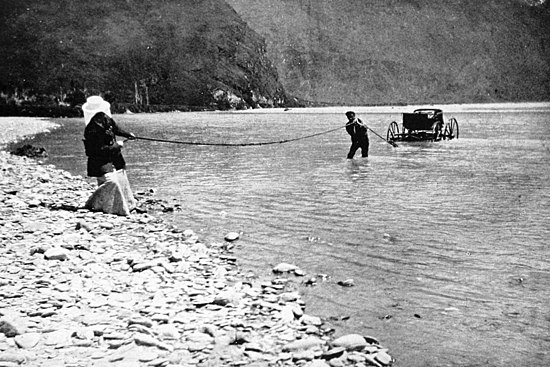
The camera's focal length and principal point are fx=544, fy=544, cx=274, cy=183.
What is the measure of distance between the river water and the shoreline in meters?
0.52

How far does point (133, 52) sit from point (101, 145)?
552 feet

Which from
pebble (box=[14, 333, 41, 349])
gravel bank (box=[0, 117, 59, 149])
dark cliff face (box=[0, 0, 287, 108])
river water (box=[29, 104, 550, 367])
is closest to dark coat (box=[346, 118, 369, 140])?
river water (box=[29, 104, 550, 367])

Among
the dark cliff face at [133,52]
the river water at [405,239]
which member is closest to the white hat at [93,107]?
the river water at [405,239]

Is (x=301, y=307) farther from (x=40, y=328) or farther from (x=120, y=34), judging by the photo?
(x=120, y=34)

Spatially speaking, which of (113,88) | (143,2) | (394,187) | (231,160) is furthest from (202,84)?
(394,187)

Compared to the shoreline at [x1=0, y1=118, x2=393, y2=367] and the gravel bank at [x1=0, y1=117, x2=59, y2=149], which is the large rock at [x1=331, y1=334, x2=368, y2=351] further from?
the gravel bank at [x1=0, y1=117, x2=59, y2=149]

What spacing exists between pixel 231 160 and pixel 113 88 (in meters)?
140

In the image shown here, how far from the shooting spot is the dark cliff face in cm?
15625

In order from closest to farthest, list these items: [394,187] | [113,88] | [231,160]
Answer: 1. [394,187]
2. [231,160]
3. [113,88]

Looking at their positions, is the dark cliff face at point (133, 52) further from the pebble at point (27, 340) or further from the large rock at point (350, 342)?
the large rock at point (350, 342)

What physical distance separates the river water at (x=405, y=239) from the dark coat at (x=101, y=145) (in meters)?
1.94

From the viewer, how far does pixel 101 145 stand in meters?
12.3

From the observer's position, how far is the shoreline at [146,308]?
5.46 m

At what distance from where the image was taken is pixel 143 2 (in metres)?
191
